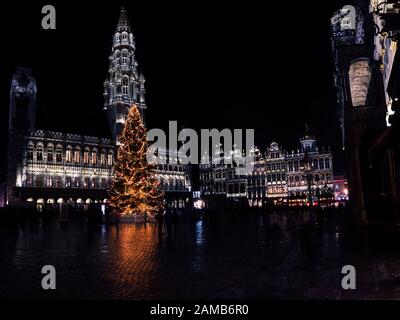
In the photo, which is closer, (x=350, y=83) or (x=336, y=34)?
(x=350, y=83)

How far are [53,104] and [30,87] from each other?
48.7 feet

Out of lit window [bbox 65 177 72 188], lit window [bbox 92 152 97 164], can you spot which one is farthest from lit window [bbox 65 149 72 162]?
lit window [bbox 92 152 97 164]

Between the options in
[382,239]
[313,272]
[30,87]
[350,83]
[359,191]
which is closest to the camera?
[313,272]

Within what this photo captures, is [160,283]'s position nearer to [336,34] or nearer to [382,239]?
[382,239]

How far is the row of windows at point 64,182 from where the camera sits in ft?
224

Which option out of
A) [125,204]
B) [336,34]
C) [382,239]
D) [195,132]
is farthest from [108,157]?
[382,239]

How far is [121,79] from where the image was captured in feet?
272

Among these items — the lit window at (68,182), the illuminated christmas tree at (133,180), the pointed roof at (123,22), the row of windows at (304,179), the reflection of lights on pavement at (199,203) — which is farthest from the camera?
the reflection of lights on pavement at (199,203)

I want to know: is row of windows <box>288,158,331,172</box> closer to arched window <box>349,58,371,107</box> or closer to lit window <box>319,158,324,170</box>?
lit window <box>319,158,324,170</box>

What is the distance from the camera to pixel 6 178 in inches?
2621

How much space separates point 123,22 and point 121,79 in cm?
1367

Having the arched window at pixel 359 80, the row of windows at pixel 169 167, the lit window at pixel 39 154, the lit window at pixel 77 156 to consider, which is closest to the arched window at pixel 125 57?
the lit window at pixel 77 156

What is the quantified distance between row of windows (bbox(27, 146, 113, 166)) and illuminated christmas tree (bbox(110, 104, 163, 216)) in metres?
42.7

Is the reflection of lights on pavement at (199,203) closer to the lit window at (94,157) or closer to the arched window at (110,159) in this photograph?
the arched window at (110,159)
